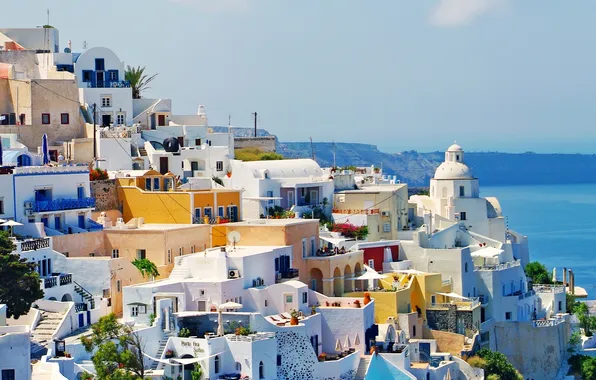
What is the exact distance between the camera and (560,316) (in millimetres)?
70500

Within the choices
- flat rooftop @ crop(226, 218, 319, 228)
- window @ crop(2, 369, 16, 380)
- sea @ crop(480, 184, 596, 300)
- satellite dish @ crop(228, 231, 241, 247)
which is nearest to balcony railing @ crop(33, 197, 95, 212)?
satellite dish @ crop(228, 231, 241, 247)

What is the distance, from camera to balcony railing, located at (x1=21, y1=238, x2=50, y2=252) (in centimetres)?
4869

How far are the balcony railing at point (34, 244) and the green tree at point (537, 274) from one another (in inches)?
1305

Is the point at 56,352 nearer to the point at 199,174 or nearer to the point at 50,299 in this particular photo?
the point at 50,299

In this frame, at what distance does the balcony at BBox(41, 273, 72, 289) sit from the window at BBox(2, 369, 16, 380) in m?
11.0

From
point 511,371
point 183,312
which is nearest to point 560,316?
point 511,371

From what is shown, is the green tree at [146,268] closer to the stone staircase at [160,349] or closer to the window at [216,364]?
the stone staircase at [160,349]

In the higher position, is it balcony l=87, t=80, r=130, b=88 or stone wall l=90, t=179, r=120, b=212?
balcony l=87, t=80, r=130, b=88

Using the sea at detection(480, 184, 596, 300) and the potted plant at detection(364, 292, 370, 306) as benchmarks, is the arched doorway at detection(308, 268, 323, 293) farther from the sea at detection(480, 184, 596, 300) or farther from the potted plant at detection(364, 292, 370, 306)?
the sea at detection(480, 184, 596, 300)

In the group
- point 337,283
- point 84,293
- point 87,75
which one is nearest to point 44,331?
point 84,293

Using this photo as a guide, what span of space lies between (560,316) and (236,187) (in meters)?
16.4

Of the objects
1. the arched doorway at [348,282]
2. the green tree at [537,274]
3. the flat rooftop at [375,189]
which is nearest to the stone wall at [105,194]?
the arched doorway at [348,282]

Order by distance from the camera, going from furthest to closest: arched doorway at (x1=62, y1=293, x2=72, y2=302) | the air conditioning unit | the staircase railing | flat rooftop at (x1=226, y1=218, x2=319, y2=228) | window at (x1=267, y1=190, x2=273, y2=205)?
window at (x1=267, y1=190, x2=273, y2=205) < flat rooftop at (x1=226, y1=218, x2=319, y2=228) < the air conditioning unit < the staircase railing < arched doorway at (x1=62, y1=293, x2=72, y2=302)

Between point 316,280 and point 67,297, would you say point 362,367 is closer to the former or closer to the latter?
point 316,280
